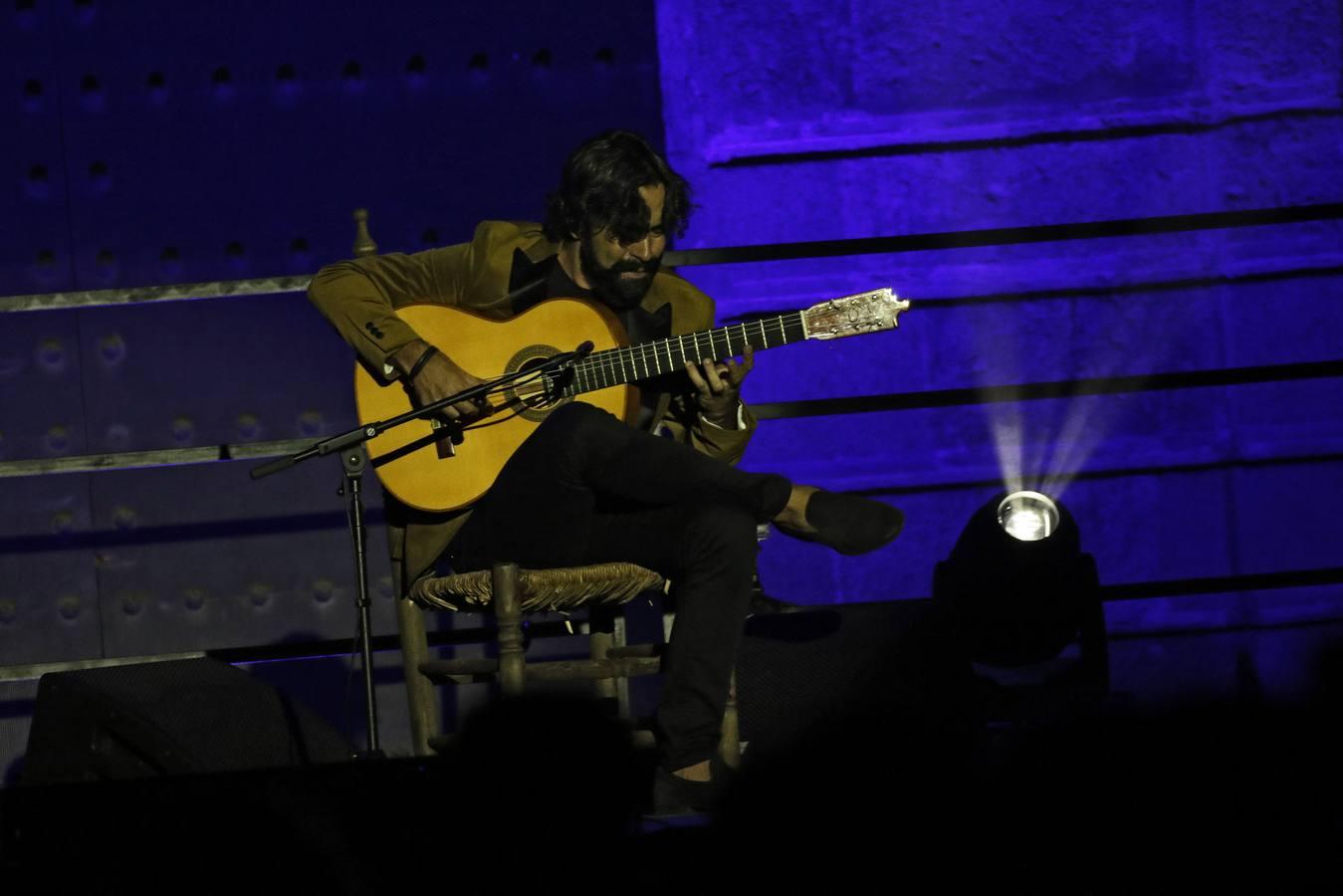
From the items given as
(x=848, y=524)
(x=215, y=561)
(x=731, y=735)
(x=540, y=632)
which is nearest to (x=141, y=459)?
(x=215, y=561)

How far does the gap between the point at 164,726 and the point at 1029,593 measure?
182 centimetres

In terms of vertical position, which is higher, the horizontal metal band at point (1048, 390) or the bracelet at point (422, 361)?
the bracelet at point (422, 361)

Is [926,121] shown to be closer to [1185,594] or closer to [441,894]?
[1185,594]

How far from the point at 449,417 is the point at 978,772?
1.46 metres

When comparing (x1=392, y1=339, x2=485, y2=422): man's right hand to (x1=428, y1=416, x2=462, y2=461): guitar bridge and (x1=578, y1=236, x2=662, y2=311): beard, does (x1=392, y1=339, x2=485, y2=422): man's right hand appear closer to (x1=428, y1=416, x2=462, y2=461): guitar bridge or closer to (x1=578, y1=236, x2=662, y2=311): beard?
(x1=428, y1=416, x2=462, y2=461): guitar bridge

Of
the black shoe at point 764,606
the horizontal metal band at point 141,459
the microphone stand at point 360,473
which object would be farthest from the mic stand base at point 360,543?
the horizontal metal band at point 141,459

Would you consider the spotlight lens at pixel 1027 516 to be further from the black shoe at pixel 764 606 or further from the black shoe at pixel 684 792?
the black shoe at pixel 684 792

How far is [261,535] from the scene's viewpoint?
354 centimetres

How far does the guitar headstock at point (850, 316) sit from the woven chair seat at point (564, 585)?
586mm

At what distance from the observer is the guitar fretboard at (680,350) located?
2766 mm

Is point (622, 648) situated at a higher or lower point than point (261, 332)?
lower

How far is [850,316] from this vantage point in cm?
278

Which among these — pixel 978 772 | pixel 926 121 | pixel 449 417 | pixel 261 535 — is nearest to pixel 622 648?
pixel 449 417

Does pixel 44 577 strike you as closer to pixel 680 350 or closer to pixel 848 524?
pixel 680 350
